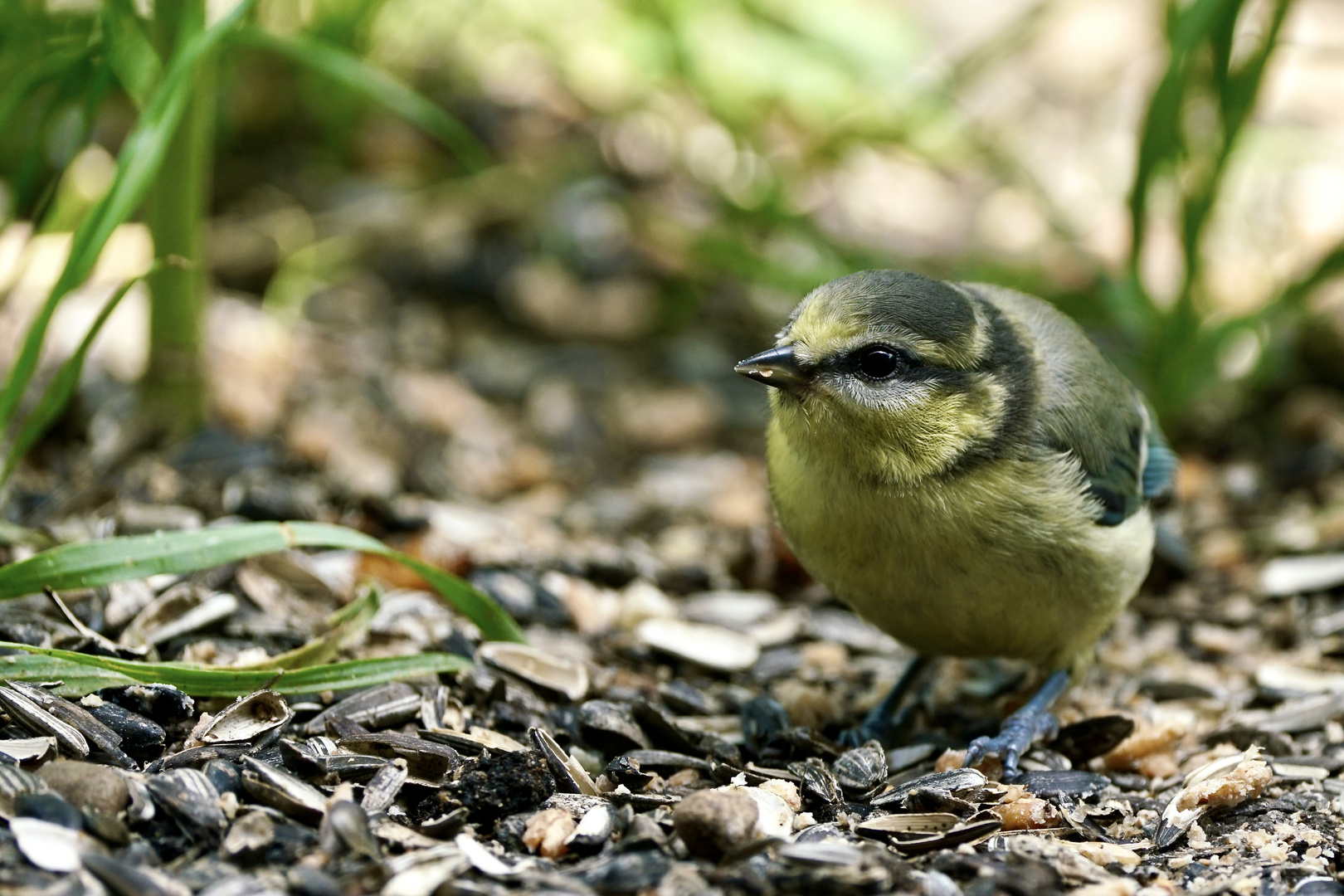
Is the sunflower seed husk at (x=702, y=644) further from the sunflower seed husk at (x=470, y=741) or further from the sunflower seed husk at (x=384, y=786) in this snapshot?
the sunflower seed husk at (x=384, y=786)

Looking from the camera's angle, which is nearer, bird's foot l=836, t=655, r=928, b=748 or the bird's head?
the bird's head

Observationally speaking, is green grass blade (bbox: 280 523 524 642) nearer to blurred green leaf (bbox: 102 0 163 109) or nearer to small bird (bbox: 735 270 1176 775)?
small bird (bbox: 735 270 1176 775)

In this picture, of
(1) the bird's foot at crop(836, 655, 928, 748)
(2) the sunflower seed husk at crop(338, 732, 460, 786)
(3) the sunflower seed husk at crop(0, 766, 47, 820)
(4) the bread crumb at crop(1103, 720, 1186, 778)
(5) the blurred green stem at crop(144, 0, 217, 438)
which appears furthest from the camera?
(5) the blurred green stem at crop(144, 0, 217, 438)

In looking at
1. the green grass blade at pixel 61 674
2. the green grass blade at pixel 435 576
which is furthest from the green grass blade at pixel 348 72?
the green grass blade at pixel 61 674

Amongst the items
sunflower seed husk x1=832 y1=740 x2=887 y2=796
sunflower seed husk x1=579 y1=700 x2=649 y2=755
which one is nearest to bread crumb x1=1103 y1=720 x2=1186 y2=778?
sunflower seed husk x1=832 y1=740 x2=887 y2=796

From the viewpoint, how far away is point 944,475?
274 centimetres

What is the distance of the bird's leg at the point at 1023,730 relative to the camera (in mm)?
2834

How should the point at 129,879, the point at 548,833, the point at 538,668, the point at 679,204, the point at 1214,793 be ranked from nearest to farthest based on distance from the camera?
1. the point at 129,879
2. the point at 548,833
3. the point at 1214,793
4. the point at 538,668
5. the point at 679,204

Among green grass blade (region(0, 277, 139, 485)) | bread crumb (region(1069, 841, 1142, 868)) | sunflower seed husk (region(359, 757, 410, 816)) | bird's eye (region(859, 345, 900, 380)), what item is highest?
bird's eye (region(859, 345, 900, 380))

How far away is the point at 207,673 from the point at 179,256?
1373mm

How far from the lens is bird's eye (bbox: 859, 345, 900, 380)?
2.70 m

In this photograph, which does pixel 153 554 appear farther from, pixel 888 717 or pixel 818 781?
pixel 888 717

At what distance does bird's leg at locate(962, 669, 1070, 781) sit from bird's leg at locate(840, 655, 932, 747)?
0.81ft

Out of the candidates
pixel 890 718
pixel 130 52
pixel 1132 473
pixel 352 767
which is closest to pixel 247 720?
pixel 352 767
